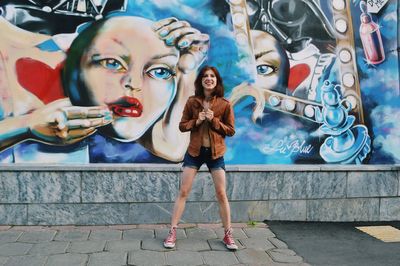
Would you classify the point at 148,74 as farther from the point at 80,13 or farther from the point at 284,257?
the point at 284,257

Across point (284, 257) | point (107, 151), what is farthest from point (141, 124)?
point (284, 257)

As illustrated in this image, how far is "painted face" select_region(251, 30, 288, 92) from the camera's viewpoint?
5.22 meters

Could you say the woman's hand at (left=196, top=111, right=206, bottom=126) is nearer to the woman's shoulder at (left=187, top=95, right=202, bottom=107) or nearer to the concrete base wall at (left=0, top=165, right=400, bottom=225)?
the woman's shoulder at (left=187, top=95, right=202, bottom=107)

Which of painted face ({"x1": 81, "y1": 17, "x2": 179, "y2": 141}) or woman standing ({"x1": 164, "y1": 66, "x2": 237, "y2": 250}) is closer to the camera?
woman standing ({"x1": 164, "y1": 66, "x2": 237, "y2": 250})

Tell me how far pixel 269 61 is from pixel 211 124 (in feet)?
5.41

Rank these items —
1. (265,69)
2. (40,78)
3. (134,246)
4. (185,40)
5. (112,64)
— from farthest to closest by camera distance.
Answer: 1. (265,69)
2. (185,40)
3. (112,64)
4. (40,78)
5. (134,246)

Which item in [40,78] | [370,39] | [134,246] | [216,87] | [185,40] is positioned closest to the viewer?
[216,87]

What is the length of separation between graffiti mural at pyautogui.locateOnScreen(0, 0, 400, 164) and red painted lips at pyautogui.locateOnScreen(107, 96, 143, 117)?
0.5 inches

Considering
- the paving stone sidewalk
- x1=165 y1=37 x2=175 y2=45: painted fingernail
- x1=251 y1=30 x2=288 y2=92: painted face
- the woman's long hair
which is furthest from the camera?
x1=251 y1=30 x2=288 y2=92: painted face

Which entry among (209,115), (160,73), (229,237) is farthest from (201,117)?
(160,73)

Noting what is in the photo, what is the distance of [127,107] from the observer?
503cm

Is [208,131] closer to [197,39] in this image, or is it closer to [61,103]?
[197,39]

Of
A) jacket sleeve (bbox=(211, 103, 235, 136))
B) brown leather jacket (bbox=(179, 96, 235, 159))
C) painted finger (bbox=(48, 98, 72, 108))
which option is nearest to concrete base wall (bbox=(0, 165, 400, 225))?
painted finger (bbox=(48, 98, 72, 108))

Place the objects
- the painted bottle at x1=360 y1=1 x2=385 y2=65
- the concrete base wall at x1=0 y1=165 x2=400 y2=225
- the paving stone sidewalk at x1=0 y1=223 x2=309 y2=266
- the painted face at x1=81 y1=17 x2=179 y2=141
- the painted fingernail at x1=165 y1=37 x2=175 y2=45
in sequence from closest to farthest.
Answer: the paving stone sidewalk at x1=0 y1=223 x2=309 y2=266 → the concrete base wall at x1=0 y1=165 x2=400 y2=225 → the painted face at x1=81 y1=17 x2=179 y2=141 → the painted fingernail at x1=165 y1=37 x2=175 y2=45 → the painted bottle at x1=360 y1=1 x2=385 y2=65
